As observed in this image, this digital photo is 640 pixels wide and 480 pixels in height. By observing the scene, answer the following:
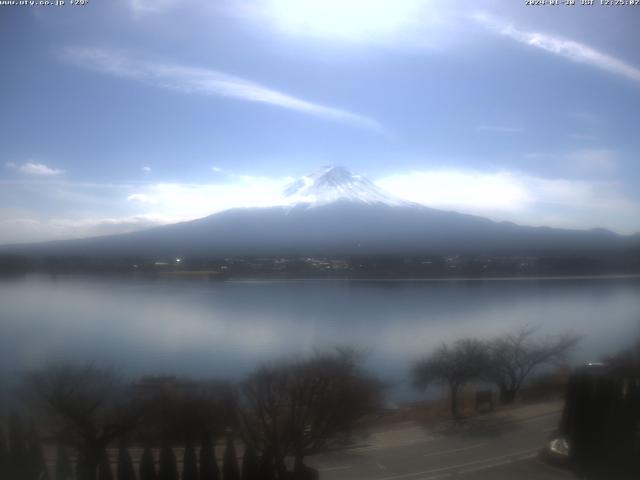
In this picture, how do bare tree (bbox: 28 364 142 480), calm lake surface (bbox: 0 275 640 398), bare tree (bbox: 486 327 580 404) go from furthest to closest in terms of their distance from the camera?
bare tree (bbox: 486 327 580 404) < calm lake surface (bbox: 0 275 640 398) < bare tree (bbox: 28 364 142 480)

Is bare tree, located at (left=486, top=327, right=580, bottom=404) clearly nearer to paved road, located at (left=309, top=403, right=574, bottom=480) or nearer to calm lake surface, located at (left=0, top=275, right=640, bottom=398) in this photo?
calm lake surface, located at (left=0, top=275, right=640, bottom=398)

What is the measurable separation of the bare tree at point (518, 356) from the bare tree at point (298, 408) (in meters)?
0.79

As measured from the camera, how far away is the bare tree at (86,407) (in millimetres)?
2238

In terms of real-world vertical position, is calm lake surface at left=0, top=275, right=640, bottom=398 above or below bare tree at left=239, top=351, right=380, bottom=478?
above

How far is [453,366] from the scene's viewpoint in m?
2.63

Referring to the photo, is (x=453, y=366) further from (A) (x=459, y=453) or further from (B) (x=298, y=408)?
(B) (x=298, y=408)

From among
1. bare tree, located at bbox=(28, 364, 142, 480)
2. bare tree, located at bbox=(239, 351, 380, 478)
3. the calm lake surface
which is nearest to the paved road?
bare tree, located at bbox=(239, 351, 380, 478)

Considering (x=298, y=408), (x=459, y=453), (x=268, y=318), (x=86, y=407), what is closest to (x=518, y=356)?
(x=459, y=453)

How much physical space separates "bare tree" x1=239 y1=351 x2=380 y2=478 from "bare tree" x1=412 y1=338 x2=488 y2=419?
0.38 metres

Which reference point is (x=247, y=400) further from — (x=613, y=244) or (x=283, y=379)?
(x=613, y=244)

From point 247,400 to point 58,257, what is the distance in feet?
5.23

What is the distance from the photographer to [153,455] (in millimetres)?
2195

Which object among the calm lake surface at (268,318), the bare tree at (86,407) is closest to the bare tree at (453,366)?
the calm lake surface at (268,318)

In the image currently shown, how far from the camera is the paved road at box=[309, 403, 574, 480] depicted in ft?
7.48
